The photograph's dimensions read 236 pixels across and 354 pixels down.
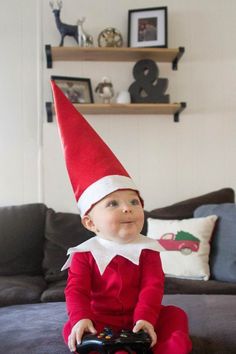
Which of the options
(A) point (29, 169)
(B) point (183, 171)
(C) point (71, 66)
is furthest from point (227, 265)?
(C) point (71, 66)

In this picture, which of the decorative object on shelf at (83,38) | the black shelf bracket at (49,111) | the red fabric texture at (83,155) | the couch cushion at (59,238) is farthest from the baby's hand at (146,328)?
the decorative object on shelf at (83,38)

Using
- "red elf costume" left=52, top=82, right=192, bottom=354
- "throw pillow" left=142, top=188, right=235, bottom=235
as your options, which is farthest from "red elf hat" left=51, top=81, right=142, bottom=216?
"throw pillow" left=142, top=188, right=235, bottom=235

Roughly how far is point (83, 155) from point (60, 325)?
545 millimetres

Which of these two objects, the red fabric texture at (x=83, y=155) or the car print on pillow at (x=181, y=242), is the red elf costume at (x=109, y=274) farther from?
the car print on pillow at (x=181, y=242)

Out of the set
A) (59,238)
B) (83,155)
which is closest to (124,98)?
(59,238)

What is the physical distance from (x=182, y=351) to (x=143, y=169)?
173cm

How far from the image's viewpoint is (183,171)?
2.64m

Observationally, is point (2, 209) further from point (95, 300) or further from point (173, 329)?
point (173, 329)

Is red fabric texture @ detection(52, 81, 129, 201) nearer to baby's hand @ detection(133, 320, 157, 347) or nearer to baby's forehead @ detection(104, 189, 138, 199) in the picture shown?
baby's forehead @ detection(104, 189, 138, 199)

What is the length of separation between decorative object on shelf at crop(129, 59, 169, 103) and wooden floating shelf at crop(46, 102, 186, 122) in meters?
0.04

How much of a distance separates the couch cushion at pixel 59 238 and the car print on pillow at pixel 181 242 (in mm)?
422

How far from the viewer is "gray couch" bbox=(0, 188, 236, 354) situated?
118 centimetres

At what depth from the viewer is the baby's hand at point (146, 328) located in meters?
0.95

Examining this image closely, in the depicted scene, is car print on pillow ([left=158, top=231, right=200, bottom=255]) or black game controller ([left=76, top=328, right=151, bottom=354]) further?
car print on pillow ([left=158, top=231, right=200, bottom=255])
